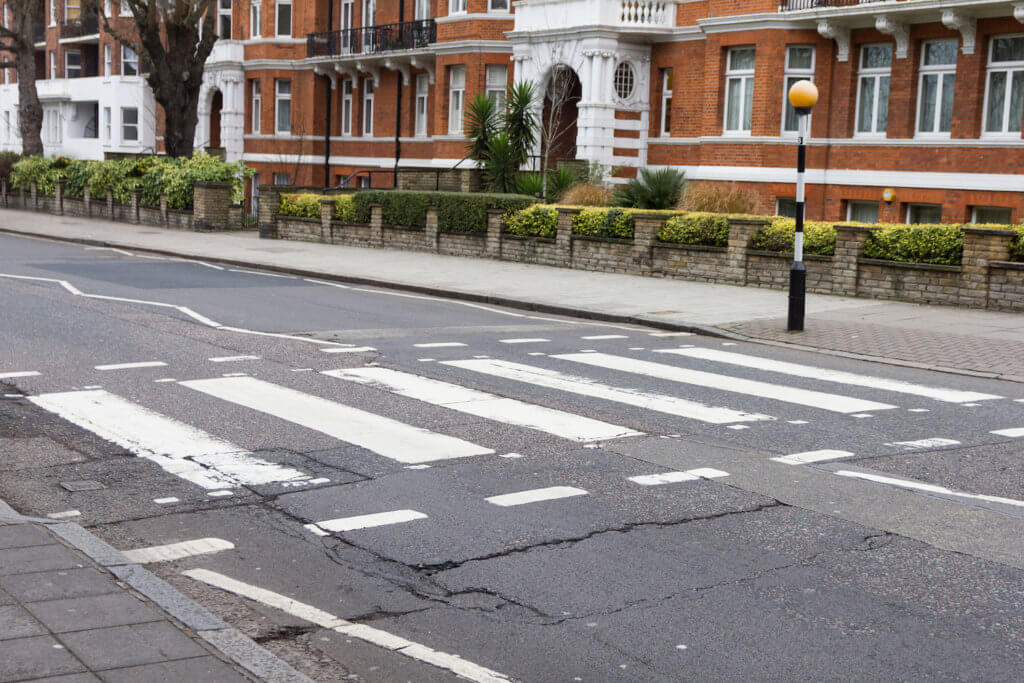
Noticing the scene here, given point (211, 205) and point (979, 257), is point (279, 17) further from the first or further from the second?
point (979, 257)

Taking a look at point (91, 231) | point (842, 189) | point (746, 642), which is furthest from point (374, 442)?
point (91, 231)

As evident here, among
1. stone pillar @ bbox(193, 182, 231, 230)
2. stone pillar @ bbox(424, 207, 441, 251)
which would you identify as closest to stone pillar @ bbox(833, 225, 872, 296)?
stone pillar @ bbox(424, 207, 441, 251)

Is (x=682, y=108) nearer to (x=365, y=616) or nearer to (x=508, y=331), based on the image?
(x=508, y=331)

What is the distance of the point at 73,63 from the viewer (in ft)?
222

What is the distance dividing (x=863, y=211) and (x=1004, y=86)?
14.0ft

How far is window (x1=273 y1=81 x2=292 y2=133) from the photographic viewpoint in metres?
47.6

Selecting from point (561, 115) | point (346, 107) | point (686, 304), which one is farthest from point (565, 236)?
point (346, 107)

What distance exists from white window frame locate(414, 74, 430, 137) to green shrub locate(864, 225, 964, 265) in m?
25.8

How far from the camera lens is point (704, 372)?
12141 mm

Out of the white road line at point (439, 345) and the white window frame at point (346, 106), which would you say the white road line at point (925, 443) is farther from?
the white window frame at point (346, 106)

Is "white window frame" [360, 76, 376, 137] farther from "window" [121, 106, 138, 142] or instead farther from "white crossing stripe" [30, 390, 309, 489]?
→ "white crossing stripe" [30, 390, 309, 489]

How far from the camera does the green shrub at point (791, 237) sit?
19578 millimetres

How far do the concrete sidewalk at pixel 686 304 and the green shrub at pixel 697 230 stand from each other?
0.87 meters

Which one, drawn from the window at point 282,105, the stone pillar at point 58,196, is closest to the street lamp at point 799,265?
the stone pillar at point 58,196
